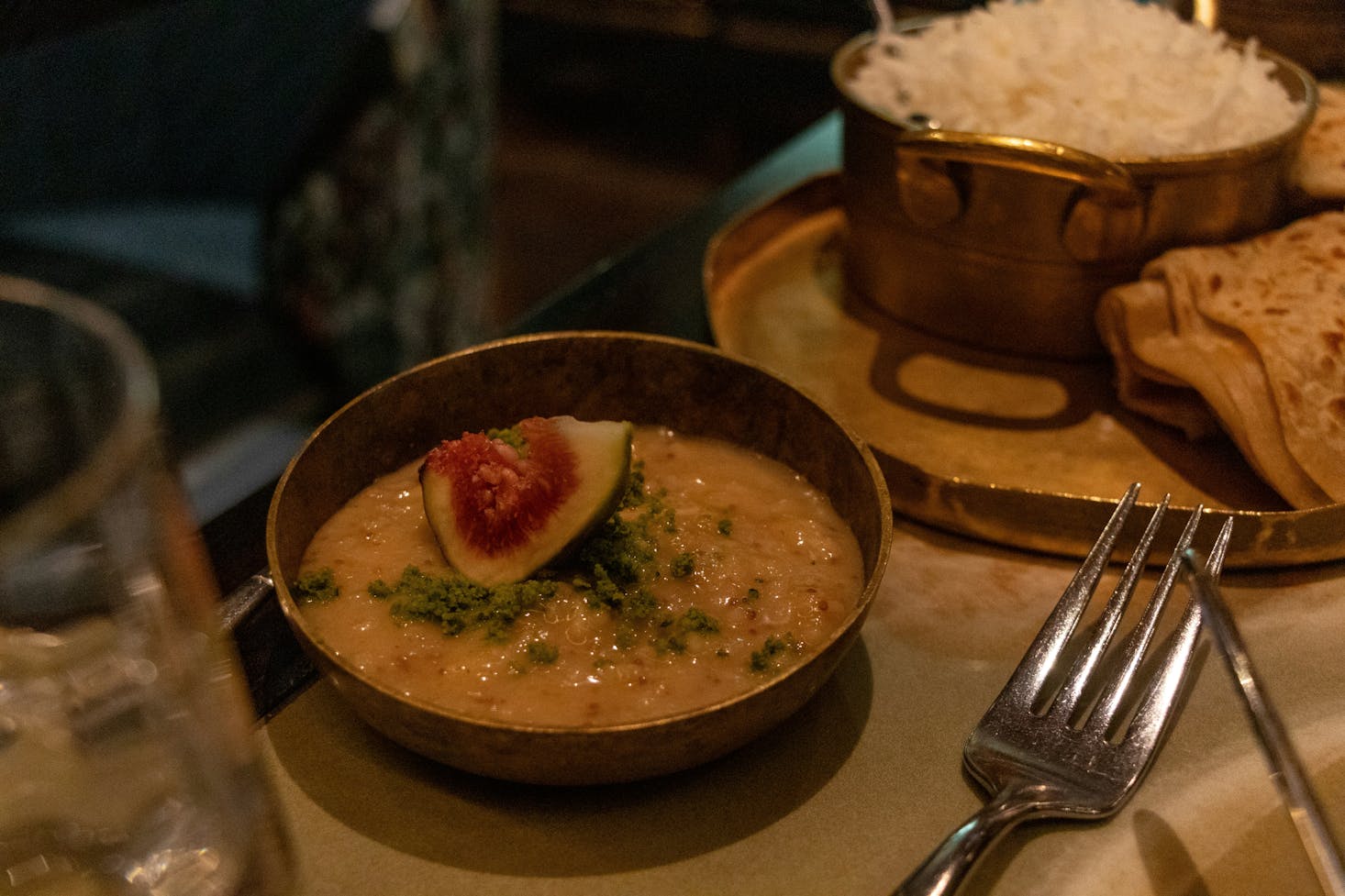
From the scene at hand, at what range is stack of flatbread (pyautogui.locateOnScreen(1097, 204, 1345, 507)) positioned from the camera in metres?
1.23

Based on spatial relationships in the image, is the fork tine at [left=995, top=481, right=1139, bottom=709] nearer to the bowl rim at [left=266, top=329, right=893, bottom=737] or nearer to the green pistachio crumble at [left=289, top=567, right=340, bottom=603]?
the bowl rim at [left=266, top=329, right=893, bottom=737]

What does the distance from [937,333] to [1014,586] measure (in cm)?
52

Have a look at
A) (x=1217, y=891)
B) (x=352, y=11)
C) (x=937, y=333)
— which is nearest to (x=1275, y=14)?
(x=937, y=333)

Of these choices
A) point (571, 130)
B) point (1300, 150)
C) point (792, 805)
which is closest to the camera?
point (792, 805)

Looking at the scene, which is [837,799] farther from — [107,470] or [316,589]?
[107,470]

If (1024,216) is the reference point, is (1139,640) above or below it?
below

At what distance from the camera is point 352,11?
331cm

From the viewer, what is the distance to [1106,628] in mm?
1070

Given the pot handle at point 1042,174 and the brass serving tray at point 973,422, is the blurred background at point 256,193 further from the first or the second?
the pot handle at point 1042,174

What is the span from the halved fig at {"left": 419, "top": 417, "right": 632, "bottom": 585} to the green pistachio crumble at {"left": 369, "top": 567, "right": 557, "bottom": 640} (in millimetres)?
25

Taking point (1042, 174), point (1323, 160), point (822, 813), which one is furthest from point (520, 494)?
point (1323, 160)

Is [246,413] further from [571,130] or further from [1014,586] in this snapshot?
[571,130]

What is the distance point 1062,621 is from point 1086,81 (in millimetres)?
844

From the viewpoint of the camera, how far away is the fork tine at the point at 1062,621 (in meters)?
1.02
